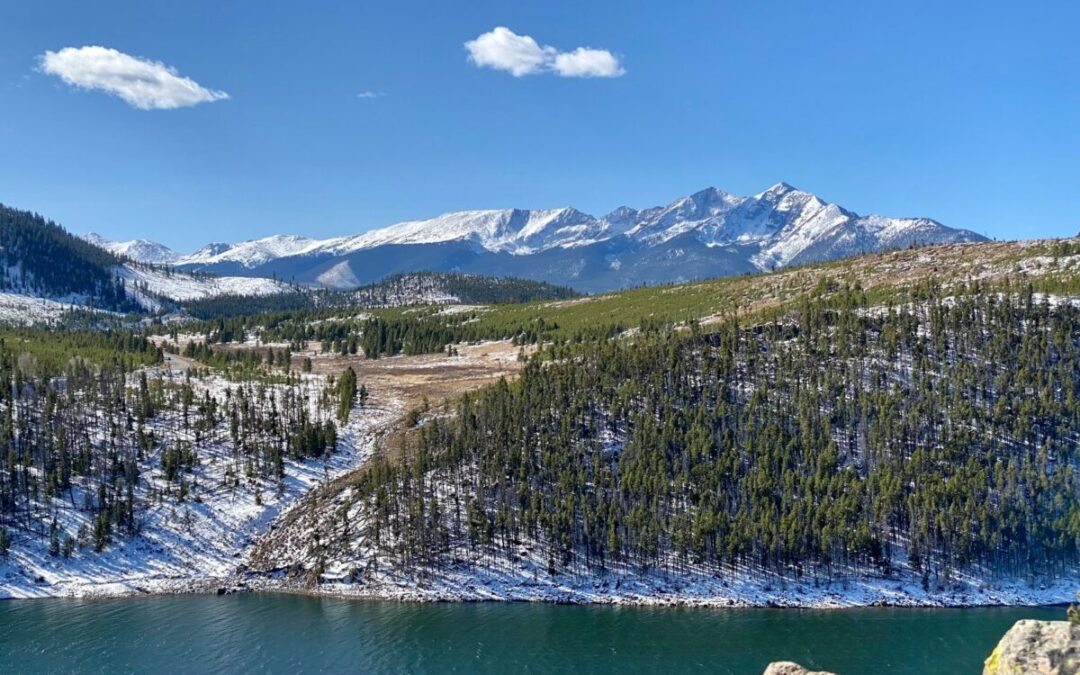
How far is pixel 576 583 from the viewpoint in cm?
9462

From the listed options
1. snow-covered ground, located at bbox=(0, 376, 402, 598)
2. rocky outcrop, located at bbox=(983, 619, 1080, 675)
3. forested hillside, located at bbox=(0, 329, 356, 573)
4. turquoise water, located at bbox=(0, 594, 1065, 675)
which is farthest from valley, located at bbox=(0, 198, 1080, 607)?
rocky outcrop, located at bbox=(983, 619, 1080, 675)

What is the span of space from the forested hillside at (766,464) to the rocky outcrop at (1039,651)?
73.5 m

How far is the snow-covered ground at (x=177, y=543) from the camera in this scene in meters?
96.5

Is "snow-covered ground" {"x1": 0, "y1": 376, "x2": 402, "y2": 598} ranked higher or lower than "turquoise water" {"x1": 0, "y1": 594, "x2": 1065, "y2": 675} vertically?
higher

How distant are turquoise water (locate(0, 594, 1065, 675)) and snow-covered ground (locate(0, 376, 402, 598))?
3.83 meters

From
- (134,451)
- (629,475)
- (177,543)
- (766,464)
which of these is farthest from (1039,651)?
(134,451)

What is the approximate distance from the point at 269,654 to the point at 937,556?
81.8m

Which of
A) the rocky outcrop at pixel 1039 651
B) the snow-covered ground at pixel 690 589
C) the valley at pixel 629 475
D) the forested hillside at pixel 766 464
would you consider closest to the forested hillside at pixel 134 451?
the valley at pixel 629 475

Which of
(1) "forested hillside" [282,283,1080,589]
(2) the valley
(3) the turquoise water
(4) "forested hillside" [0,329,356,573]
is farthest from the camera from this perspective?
(4) "forested hillside" [0,329,356,573]

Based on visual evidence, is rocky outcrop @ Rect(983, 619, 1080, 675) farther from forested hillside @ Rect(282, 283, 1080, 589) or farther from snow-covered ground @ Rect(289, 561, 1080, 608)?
forested hillside @ Rect(282, 283, 1080, 589)

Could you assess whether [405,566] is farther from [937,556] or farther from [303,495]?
[937,556]

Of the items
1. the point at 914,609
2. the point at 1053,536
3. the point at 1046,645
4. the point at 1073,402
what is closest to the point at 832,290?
the point at 1073,402

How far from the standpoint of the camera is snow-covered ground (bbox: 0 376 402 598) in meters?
96.5

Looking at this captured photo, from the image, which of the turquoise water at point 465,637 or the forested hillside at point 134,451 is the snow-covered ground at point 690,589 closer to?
the turquoise water at point 465,637
